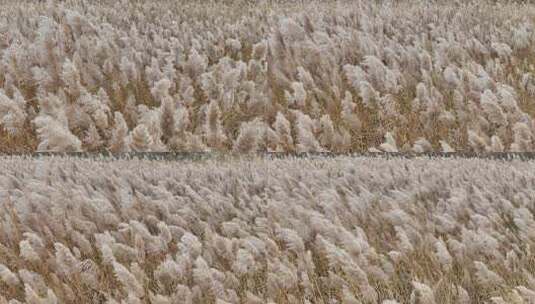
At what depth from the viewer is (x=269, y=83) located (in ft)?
22.3

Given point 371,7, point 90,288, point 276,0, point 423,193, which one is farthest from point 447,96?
point 276,0

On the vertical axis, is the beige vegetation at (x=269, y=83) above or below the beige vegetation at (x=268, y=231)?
above

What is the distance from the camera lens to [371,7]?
27.7 ft

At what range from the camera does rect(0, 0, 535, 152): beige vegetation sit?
6.16 m

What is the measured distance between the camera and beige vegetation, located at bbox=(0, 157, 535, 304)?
13.7 feet

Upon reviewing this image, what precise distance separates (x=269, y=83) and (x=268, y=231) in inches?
88.2

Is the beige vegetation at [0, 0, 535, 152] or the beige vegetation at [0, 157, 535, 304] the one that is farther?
the beige vegetation at [0, 0, 535, 152]

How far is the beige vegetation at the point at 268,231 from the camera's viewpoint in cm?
418

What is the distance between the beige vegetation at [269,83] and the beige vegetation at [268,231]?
0.32 meters

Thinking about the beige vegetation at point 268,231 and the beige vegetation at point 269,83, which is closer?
the beige vegetation at point 268,231

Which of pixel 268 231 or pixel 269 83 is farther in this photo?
pixel 269 83

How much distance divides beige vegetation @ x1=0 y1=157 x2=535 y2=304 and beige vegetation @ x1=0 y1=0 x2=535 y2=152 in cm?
32

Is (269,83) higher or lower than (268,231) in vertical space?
higher

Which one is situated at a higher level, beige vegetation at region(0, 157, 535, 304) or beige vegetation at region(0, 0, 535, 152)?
→ beige vegetation at region(0, 0, 535, 152)
